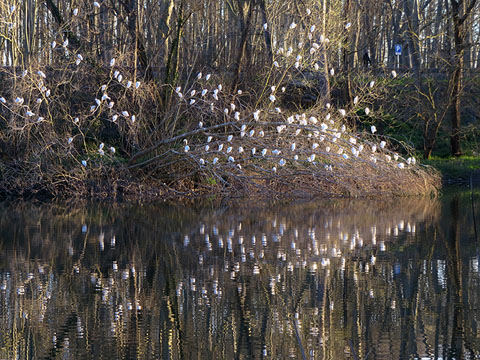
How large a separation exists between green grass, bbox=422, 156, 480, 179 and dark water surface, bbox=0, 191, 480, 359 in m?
13.5

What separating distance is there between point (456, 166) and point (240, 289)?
2185 cm

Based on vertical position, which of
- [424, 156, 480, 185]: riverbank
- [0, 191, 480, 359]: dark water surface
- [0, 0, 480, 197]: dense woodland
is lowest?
[0, 191, 480, 359]: dark water surface

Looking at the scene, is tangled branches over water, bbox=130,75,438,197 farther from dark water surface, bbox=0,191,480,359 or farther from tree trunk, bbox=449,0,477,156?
tree trunk, bbox=449,0,477,156

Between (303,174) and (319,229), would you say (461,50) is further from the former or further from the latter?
(319,229)

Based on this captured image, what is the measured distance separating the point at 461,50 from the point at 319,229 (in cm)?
1736

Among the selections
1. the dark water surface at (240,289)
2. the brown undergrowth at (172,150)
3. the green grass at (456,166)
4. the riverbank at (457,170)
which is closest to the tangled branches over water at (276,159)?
the brown undergrowth at (172,150)

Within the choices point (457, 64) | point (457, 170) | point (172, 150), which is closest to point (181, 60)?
point (172, 150)

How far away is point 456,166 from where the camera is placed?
28.4 meters

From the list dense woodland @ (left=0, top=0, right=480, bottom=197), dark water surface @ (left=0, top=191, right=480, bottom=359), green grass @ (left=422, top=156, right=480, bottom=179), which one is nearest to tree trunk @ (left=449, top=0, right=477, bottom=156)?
dense woodland @ (left=0, top=0, right=480, bottom=197)

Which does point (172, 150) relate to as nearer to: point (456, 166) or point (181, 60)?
point (181, 60)

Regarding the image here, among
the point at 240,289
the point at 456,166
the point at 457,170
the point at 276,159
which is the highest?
the point at 276,159

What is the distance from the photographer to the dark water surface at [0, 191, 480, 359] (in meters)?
6.00

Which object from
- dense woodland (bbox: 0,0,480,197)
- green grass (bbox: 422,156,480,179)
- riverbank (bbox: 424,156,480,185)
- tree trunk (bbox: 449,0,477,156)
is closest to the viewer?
dense woodland (bbox: 0,0,480,197)

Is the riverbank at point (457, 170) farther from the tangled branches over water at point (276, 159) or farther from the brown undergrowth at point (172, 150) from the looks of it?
the tangled branches over water at point (276, 159)
